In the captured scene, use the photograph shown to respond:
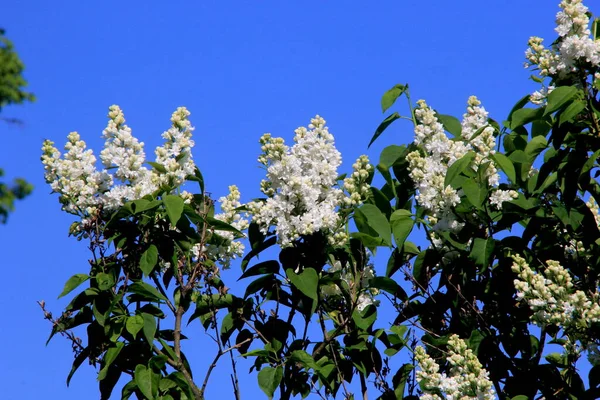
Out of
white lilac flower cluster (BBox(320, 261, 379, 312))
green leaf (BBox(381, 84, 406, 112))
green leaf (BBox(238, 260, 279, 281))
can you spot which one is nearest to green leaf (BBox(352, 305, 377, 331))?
white lilac flower cluster (BBox(320, 261, 379, 312))

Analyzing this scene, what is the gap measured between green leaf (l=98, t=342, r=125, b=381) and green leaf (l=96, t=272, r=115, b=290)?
0.29 metres

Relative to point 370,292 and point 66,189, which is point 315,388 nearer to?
point 370,292

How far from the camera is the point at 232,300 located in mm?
4176

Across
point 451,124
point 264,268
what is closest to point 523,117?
point 451,124

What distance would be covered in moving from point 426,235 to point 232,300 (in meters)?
1.08

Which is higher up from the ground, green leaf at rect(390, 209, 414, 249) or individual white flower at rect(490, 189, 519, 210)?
individual white flower at rect(490, 189, 519, 210)

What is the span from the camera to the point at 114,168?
4.27 m

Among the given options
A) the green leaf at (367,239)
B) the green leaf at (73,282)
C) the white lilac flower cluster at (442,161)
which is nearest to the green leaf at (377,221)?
the green leaf at (367,239)

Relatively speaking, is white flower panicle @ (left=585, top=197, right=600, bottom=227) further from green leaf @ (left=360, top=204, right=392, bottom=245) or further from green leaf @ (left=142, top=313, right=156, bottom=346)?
green leaf @ (left=142, top=313, right=156, bottom=346)

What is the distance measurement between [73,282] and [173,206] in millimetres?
666

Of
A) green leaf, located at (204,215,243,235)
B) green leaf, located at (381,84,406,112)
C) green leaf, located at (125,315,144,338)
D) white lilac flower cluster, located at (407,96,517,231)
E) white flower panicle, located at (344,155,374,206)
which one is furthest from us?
green leaf, located at (381,84,406,112)

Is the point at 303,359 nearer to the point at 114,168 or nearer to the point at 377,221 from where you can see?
the point at 377,221

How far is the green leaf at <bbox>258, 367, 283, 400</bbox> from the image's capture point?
12.1 feet

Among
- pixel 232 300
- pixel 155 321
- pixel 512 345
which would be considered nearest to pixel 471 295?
pixel 512 345
